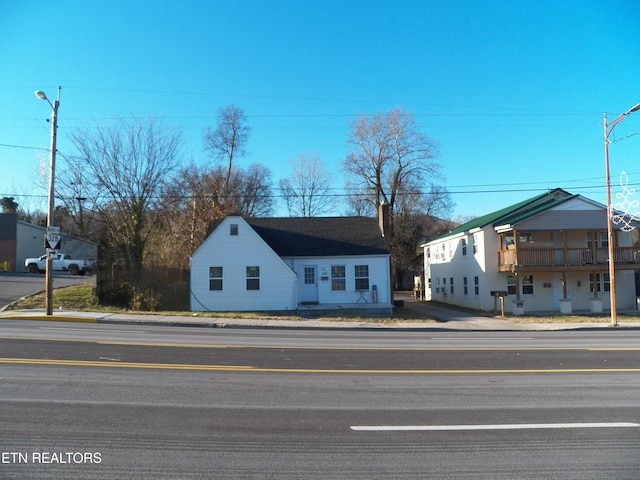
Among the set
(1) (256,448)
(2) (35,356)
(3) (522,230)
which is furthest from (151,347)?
(3) (522,230)

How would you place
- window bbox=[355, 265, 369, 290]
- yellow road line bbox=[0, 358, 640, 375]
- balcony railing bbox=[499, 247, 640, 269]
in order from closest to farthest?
yellow road line bbox=[0, 358, 640, 375] < window bbox=[355, 265, 369, 290] < balcony railing bbox=[499, 247, 640, 269]

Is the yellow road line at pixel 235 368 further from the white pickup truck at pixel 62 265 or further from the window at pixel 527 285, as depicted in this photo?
the white pickup truck at pixel 62 265

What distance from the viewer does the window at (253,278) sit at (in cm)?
2525

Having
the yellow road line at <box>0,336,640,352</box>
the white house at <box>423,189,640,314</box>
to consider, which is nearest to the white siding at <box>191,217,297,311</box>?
the white house at <box>423,189,640,314</box>

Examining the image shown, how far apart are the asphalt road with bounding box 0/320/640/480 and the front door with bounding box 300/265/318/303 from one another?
48.8 ft

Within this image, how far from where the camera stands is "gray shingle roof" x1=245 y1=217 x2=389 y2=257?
2681 cm

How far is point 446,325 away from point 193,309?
13.0 m

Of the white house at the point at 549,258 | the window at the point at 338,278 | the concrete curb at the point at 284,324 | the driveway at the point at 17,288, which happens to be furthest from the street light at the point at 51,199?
the white house at the point at 549,258

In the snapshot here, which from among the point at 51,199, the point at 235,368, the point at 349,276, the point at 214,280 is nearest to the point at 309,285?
the point at 349,276

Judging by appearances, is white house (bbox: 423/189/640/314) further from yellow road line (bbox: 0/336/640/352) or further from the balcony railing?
yellow road line (bbox: 0/336/640/352)

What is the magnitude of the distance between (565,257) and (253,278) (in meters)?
18.3

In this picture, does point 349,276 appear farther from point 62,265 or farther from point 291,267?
point 62,265

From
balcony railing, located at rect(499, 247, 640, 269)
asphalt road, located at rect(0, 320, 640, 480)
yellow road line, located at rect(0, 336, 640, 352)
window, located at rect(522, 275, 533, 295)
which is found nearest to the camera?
asphalt road, located at rect(0, 320, 640, 480)

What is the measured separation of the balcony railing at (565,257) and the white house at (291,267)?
7.66 m
